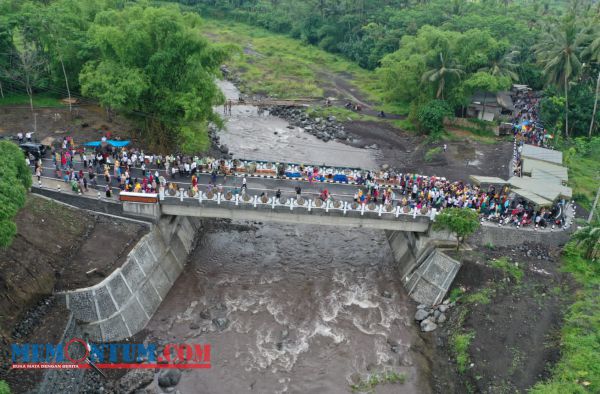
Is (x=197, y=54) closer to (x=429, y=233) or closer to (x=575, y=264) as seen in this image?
(x=429, y=233)

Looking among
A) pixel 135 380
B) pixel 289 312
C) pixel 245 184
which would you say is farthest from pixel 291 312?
pixel 135 380

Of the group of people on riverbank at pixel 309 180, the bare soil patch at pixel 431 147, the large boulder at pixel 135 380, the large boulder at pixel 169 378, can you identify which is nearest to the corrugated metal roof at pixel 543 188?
the group of people on riverbank at pixel 309 180

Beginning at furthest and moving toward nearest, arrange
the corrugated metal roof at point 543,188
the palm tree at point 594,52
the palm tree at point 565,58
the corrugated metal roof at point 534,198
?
the palm tree at point 565,58, the palm tree at point 594,52, the corrugated metal roof at point 543,188, the corrugated metal roof at point 534,198

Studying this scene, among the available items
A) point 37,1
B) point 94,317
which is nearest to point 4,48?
point 37,1

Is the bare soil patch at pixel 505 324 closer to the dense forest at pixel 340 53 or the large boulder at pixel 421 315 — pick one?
the large boulder at pixel 421 315

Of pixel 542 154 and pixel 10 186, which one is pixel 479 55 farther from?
pixel 10 186

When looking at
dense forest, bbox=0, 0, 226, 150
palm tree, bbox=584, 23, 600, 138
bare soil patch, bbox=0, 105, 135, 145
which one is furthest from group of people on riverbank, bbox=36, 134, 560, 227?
palm tree, bbox=584, 23, 600, 138

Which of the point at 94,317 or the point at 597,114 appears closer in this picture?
the point at 94,317
